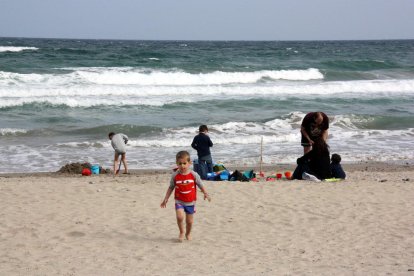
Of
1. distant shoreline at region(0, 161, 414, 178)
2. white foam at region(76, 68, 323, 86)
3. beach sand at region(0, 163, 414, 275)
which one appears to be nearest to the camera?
beach sand at region(0, 163, 414, 275)

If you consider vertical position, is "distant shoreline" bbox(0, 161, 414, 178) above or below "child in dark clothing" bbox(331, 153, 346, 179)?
below

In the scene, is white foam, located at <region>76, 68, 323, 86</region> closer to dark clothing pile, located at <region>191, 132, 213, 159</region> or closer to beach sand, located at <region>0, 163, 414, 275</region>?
dark clothing pile, located at <region>191, 132, 213, 159</region>

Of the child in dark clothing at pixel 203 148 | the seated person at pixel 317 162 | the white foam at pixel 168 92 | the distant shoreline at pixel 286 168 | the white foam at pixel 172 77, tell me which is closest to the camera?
the seated person at pixel 317 162

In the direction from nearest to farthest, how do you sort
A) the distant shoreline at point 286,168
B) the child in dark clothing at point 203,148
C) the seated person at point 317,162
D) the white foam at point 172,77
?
1. the seated person at point 317,162
2. the child in dark clothing at point 203,148
3. the distant shoreline at point 286,168
4. the white foam at point 172,77

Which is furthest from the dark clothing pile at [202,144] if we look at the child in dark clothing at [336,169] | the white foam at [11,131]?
the white foam at [11,131]

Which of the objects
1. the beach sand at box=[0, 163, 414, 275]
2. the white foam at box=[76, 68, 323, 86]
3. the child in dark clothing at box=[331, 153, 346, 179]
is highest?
the white foam at box=[76, 68, 323, 86]

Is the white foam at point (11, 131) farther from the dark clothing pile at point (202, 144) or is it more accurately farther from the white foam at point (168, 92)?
the dark clothing pile at point (202, 144)

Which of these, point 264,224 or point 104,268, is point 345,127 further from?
point 104,268

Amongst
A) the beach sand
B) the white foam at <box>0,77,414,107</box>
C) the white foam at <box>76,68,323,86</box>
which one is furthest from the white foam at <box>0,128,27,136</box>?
the white foam at <box>76,68,323,86</box>

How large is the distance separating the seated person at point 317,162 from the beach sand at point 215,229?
1.41 feet

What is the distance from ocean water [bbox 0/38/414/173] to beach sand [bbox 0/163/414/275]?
3.66 m

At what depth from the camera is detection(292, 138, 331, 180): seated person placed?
10.7m

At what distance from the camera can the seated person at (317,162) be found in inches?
423

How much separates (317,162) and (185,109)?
1178 centimetres
